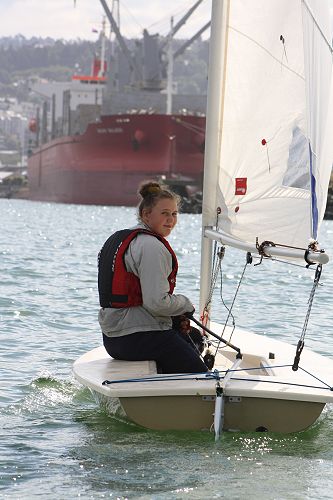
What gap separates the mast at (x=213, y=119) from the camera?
6273mm

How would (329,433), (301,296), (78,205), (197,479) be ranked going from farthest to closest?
(78,205) < (301,296) < (329,433) < (197,479)

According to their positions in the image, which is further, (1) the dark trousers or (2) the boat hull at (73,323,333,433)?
(1) the dark trousers

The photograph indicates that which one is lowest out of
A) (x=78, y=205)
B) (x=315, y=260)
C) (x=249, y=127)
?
(x=78, y=205)

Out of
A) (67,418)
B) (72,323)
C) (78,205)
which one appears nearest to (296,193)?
(67,418)

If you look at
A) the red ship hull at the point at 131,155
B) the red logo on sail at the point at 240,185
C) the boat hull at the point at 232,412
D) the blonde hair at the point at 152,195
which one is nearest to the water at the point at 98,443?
the boat hull at the point at 232,412

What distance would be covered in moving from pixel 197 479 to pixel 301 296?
33.2 ft

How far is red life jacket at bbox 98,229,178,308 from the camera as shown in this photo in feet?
16.5

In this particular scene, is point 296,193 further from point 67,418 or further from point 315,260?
point 67,418

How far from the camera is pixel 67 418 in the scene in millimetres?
5746

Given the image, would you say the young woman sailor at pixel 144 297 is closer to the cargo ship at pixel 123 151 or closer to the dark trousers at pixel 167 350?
the dark trousers at pixel 167 350

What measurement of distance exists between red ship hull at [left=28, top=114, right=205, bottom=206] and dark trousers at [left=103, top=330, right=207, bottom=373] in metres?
40.6

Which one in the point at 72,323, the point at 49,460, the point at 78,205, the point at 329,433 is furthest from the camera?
the point at 78,205

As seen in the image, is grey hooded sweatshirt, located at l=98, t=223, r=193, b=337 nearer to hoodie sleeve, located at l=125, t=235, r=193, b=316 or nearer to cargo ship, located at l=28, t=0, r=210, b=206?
hoodie sleeve, located at l=125, t=235, r=193, b=316

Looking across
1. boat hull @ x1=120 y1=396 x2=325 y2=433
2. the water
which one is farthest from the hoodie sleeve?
the water
